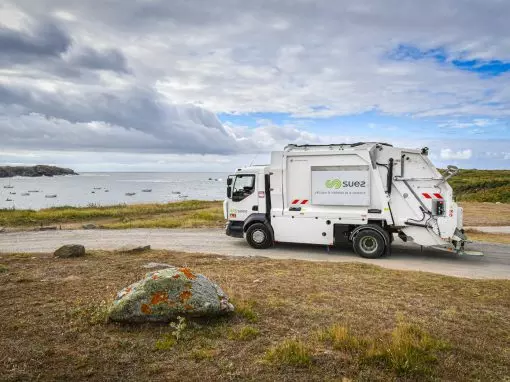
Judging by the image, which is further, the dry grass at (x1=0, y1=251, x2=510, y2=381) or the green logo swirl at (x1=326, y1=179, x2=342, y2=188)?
the green logo swirl at (x1=326, y1=179, x2=342, y2=188)

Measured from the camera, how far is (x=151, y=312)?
578 cm

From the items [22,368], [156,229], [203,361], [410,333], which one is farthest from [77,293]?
[156,229]

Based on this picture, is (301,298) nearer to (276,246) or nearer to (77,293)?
(77,293)

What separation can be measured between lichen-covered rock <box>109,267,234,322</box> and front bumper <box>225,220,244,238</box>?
8981 millimetres

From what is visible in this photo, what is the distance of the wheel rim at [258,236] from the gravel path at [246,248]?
392mm

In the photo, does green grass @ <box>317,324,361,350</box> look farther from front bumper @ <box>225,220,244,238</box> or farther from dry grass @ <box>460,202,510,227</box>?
dry grass @ <box>460,202,510,227</box>

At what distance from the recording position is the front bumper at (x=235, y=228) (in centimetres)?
1524

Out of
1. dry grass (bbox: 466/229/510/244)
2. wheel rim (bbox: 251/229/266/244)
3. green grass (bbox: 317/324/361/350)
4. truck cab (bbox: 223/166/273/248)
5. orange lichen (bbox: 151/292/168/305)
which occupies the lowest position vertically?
dry grass (bbox: 466/229/510/244)

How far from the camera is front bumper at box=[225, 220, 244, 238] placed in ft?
50.0

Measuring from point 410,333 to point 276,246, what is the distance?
1015 cm

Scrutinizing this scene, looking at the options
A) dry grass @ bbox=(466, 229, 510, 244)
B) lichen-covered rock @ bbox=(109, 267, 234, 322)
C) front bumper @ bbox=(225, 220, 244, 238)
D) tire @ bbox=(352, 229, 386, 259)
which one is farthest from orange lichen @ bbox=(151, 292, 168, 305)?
dry grass @ bbox=(466, 229, 510, 244)

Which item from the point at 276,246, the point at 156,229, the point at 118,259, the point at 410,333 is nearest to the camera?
the point at 410,333

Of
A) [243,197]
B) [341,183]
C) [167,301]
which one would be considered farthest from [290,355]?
[243,197]

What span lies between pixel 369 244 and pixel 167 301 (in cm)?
919
